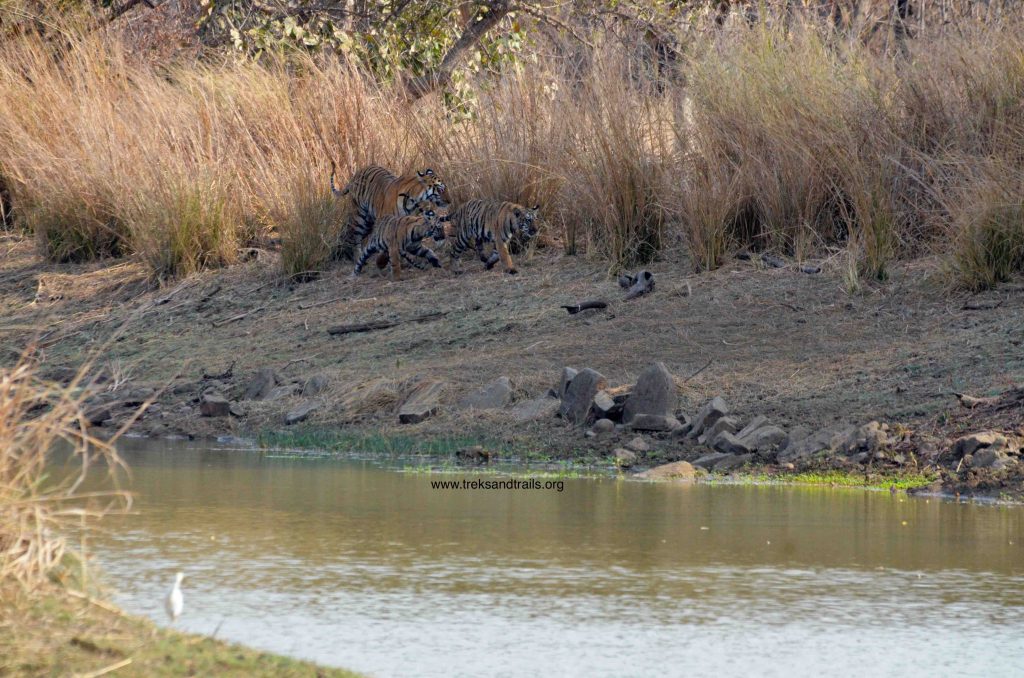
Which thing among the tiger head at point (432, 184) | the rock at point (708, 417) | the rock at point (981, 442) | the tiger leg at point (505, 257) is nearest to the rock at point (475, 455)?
the rock at point (708, 417)

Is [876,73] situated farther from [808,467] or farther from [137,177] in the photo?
[137,177]

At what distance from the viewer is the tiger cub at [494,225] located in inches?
470

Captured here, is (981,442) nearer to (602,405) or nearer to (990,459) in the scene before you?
(990,459)

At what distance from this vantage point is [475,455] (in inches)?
314

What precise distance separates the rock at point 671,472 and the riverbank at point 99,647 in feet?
11.7

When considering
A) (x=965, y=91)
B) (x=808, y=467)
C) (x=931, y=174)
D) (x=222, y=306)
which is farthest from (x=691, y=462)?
(x=222, y=306)

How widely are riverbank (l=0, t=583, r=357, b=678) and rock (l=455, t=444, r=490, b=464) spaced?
13.1 ft

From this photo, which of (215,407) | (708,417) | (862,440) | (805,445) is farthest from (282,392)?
(862,440)

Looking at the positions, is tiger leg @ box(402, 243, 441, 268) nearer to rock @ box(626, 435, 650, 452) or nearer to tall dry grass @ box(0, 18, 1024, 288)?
tall dry grass @ box(0, 18, 1024, 288)

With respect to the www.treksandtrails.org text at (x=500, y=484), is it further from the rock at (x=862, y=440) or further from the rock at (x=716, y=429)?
the rock at (x=862, y=440)

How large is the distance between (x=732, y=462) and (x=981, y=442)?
3.86 feet

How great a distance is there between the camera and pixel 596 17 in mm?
16188

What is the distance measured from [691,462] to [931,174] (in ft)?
12.8

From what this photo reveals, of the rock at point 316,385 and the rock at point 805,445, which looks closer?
the rock at point 805,445
